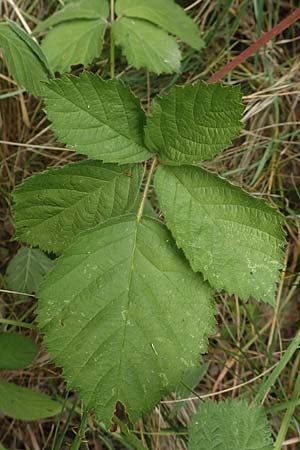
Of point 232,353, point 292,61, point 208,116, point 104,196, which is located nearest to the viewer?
point 208,116

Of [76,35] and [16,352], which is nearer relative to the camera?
[16,352]

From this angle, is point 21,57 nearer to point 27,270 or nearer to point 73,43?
point 73,43

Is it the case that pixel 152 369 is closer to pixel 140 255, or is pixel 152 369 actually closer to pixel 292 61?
pixel 140 255

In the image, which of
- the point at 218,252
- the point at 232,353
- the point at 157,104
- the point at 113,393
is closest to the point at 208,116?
the point at 157,104

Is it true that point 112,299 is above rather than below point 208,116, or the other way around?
below

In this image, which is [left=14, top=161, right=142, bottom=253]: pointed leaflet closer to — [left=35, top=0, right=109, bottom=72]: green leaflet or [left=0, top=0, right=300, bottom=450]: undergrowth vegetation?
[left=0, top=0, right=300, bottom=450]: undergrowth vegetation

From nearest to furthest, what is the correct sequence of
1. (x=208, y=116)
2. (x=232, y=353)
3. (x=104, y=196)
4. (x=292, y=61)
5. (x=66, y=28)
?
(x=208, y=116) < (x=104, y=196) < (x=66, y=28) < (x=232, y=353) < (x=292, y=61)

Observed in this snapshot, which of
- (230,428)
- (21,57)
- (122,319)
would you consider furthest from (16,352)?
(21,57)
